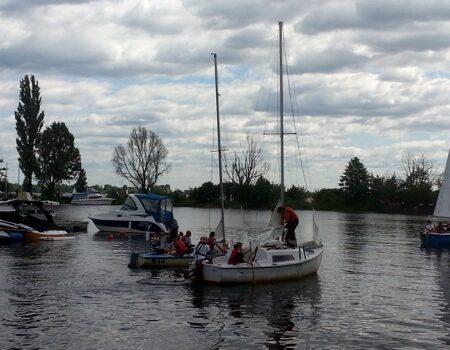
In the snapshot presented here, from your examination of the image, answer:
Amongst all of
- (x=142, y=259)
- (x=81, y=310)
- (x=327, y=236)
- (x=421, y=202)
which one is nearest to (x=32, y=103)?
(x=327, y=236)

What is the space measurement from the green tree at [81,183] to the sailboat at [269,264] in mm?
121543

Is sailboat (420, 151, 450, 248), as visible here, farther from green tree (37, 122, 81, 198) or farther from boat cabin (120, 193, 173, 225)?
green tree (37, 122, 81, 198)

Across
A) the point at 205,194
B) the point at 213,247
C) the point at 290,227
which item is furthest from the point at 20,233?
the point at 205,194

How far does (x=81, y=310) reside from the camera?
75.8 feet

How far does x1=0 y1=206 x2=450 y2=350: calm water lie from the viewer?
19578 millimetres

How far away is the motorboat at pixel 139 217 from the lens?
59.5m

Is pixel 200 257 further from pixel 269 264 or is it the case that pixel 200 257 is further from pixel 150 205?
pixel 150 205

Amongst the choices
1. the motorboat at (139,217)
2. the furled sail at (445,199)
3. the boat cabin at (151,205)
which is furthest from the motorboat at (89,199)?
the furled sail at (445,199)

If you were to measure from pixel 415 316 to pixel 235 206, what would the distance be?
110340 mm

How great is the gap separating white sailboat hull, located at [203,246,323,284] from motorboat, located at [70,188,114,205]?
405 ft

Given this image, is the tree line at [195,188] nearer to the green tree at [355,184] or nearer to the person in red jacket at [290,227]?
the green tree at [355,184]

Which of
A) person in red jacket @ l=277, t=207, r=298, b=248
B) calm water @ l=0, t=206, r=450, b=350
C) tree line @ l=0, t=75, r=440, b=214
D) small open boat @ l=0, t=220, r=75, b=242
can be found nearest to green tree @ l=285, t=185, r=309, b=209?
tree line @ l=0, t=75, r=440, b=214

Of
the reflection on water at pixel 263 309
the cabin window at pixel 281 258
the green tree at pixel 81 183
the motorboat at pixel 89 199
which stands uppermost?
the green tree at pixel 81 183

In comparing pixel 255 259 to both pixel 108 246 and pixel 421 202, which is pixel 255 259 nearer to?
pixel 108 246
